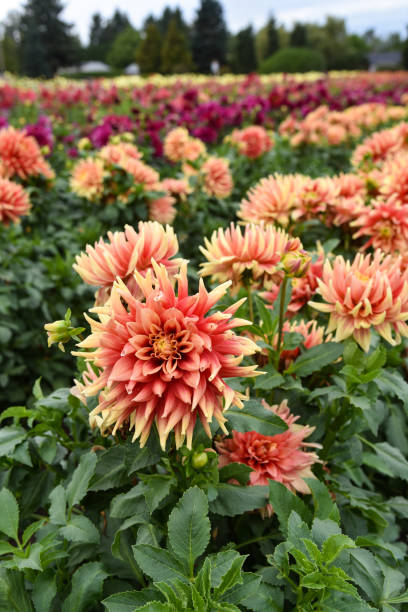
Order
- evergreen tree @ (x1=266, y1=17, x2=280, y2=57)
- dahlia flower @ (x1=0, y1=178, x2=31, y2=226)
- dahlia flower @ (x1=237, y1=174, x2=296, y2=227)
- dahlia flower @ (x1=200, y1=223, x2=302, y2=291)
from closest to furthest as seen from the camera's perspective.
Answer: dahlia flower @ (x1=200, y1=223, x2=302, y2=291), dahlia flower @ (x1=237, y1=174, x2=296, y2=227), dahlia flower @ (x1=0, y1=178, x2=31, y2=226), evergreen tree @ (x1=266, y1=17, x2=280, y2=57)

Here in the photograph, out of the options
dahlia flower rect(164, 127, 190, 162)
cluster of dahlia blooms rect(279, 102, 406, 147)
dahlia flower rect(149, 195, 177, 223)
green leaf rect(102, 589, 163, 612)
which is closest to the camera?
green leaf rect(102, 589, 163, 612)

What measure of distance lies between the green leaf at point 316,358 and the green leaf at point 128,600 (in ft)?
1.87

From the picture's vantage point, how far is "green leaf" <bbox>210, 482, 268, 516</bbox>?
1.03m

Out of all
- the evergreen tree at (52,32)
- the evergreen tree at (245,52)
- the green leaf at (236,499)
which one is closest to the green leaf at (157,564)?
the green leaf at (236,499)

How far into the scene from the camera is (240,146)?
4.05 metres

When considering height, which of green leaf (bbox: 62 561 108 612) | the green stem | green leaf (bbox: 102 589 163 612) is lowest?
green leaf (bbox: 62 561 108 612)

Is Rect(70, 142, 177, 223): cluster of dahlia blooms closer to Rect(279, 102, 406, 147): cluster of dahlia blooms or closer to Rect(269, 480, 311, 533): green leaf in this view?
Rect(269, 480, 311, 533): green leaf

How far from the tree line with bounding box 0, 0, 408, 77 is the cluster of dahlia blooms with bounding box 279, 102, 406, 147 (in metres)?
20.0

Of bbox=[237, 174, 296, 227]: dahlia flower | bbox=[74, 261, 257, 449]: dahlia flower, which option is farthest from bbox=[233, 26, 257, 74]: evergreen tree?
bbox=[74, 261, 257, 449]: dahlia flower

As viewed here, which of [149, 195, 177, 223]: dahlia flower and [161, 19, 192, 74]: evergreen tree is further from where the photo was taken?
[161, 19, 192, 74]: evergreen tree

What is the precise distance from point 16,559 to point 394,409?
1.24 metres

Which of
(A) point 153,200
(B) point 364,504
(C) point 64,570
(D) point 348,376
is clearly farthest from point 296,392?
(A) point 153,200

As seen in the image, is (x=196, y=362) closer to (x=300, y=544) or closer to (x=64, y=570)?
(x=300, y=544)

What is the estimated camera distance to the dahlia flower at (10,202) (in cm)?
227
